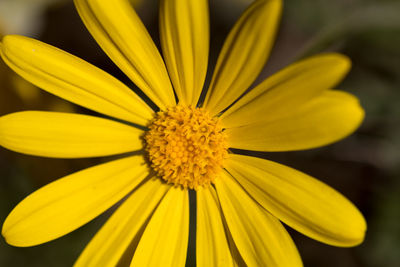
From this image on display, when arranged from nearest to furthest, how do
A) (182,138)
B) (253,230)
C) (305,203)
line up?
(305,203)
(253,230)
(182,138)

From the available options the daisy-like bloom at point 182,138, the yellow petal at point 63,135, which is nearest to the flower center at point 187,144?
the daisy-like bloom at point 182,138

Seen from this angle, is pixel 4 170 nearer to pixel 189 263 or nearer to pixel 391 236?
pixel 189 263

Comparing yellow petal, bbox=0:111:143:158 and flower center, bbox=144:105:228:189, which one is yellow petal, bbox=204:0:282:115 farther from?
yellow petal, bbox=0:111:143:158

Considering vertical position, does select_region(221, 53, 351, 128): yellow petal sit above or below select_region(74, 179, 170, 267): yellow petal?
above

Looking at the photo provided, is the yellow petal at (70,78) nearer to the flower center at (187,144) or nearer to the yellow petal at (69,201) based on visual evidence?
the flower center at (187,144)

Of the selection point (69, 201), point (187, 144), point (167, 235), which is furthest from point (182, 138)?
point (69, 201)

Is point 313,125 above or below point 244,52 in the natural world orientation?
below

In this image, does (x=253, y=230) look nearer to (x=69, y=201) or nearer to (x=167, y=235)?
(x=167, y=235)

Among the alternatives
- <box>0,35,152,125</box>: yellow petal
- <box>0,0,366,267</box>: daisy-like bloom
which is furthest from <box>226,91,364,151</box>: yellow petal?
<box>0,35,152,125</box>: yellow petal
